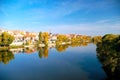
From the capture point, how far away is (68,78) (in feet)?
40.5

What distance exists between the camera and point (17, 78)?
12.5 metres

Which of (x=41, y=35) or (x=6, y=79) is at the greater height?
(x=41, y=35)

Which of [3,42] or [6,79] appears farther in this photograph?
[3,42]

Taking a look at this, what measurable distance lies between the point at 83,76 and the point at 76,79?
976 millimetres

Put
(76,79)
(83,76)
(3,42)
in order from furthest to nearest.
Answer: (3,42) < (83,76) < (76,79)

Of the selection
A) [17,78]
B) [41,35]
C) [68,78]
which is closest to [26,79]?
[17,78]

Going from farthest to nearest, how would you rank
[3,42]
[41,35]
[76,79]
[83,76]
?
[41,35], [3,42], [83,76], [76,79]

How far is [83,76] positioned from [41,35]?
113 ft

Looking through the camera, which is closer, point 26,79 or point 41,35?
point 26,79

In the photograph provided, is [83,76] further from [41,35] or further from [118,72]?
[41,35]

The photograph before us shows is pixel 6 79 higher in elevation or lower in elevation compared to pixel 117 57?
lower

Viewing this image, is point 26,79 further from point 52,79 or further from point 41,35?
point 41,35

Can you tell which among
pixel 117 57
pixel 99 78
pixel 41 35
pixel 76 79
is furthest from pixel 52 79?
pixel 41 35

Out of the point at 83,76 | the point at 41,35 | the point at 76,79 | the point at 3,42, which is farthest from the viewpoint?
the point at 41,35
